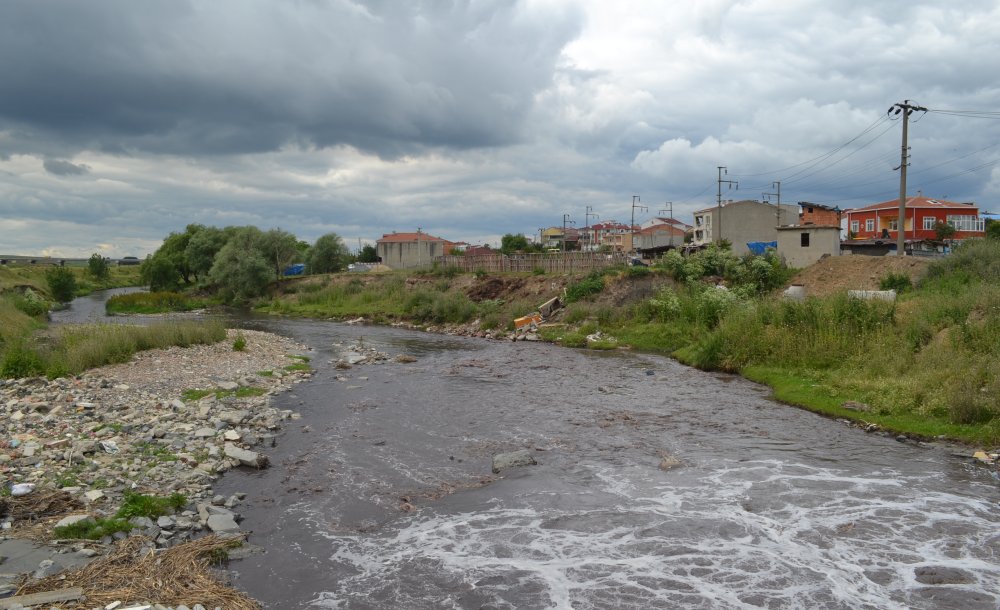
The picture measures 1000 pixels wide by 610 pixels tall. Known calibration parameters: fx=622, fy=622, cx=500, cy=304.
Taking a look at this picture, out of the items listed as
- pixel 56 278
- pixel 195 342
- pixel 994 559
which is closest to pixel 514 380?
pixel 195 342

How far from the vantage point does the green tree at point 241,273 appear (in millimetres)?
77375

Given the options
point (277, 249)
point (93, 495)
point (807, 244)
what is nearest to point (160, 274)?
point (277, 249)

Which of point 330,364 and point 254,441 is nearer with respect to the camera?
point 254,441

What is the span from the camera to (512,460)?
1481cm

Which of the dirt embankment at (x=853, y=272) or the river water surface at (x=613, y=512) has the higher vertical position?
the dirt embankment at (x=853, y=272)

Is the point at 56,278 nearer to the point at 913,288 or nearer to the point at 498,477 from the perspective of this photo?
the point at 498,477

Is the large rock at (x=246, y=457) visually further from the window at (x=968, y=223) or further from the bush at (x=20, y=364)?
the window at (x=968, y=223)

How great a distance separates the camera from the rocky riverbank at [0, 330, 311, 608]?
32.4ft

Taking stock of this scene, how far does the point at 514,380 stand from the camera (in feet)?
87.0

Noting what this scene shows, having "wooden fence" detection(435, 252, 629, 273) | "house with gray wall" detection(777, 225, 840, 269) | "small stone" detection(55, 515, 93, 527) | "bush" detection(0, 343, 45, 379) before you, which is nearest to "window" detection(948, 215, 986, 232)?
"house with gray wall" detection(777, 225, 840, 269)

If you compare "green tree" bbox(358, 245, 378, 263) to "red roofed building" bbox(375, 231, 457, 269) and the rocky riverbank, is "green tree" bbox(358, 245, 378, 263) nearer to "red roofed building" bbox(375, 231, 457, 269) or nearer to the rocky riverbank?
"red roofed building" bbox(375, 231, 457, 269)

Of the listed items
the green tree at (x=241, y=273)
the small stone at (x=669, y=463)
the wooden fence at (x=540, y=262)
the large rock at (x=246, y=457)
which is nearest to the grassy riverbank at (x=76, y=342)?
the large rock at (x=246, y=457)

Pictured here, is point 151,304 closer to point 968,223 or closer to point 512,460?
point 512,460

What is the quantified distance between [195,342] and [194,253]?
72410 mm
